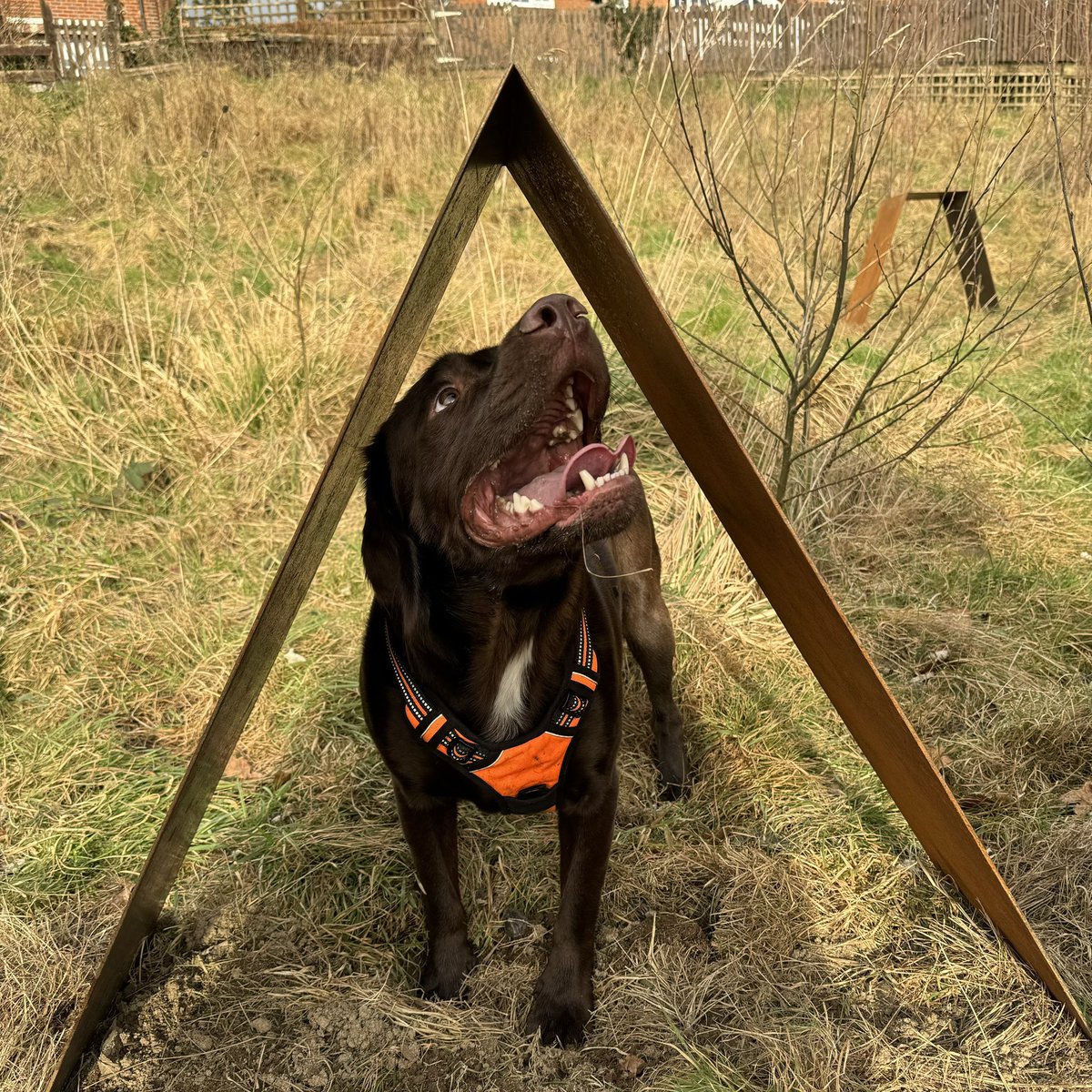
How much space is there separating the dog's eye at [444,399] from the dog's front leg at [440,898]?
39.4 inches

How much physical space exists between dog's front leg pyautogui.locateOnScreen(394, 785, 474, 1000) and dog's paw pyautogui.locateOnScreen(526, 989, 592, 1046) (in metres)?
0.26

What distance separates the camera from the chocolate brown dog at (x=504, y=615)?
6.95ft

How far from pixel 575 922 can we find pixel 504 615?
800 mm

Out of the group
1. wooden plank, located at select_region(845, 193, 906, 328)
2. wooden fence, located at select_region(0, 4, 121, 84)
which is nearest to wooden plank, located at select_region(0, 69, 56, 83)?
wooden fence, located at select_region(0, 4, 121, 84)

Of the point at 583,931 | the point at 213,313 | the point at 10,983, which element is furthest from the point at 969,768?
the point at 213,313

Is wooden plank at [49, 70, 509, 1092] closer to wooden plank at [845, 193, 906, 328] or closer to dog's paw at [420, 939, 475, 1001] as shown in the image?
dog's paw at [420, 939, 475, 1001]

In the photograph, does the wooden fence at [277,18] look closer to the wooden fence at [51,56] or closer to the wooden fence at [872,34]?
the wooden fence at [51,56]

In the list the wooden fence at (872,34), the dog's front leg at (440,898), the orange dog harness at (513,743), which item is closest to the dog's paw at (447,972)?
the dog's front leg at (440,898)

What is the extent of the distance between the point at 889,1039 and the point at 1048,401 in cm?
489

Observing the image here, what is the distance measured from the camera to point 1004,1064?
2.37m

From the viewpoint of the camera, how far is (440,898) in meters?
2.71

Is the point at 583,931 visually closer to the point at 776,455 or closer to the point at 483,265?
the point at 776,455

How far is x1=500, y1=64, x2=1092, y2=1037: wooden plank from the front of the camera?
2035 mm

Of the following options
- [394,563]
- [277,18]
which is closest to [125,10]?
[277,18]
